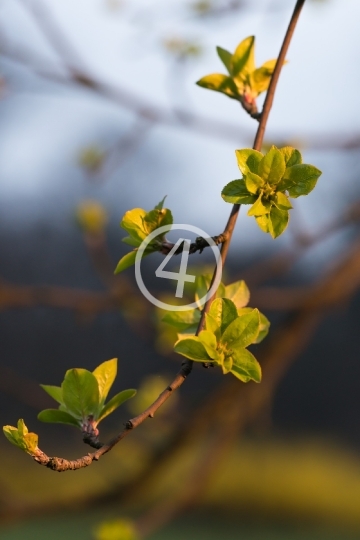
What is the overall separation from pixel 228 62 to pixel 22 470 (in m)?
4.45

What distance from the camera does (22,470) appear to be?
4.54 meters

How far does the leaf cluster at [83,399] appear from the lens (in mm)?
410

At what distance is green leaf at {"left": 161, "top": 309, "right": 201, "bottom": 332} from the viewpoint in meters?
0.45

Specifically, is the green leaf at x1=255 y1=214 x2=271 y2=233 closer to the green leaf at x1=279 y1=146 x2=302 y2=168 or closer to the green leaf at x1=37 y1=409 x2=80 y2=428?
the green leaf at x1=279 y1=146 x2=302 y2=168

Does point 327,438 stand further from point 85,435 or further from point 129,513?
point 85,435

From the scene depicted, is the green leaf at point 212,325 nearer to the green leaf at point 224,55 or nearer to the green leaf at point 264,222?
the green leaf at point 264,222

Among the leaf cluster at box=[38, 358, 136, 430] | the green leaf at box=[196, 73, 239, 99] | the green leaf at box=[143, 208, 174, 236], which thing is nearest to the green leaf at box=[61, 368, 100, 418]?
the leaf cluster at box=[38, 358, 136, 430]

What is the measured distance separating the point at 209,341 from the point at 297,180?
12cm

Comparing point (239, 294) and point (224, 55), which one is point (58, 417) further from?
point (224, 55)

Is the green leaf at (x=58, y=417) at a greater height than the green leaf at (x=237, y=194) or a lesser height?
lesser

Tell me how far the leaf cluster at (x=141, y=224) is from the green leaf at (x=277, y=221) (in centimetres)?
7

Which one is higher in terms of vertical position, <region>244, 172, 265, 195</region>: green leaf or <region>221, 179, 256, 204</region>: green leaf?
<region>244, 172, 265, 195</region>: green leaf

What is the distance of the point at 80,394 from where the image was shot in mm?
414
